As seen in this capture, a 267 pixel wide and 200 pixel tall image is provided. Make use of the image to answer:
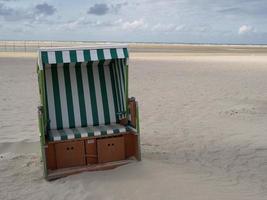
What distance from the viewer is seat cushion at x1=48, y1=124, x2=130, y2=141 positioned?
5.56m

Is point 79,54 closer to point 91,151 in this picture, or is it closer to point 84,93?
point 84,93

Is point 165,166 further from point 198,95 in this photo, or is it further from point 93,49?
point 198,95

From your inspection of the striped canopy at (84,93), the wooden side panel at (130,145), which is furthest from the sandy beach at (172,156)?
the striped canopy at (84,93)

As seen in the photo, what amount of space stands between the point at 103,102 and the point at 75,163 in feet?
3.79

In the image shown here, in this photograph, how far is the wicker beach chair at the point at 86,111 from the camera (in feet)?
17.9

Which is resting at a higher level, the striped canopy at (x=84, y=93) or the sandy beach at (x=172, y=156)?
the striped canopy at (x=84, y=93)

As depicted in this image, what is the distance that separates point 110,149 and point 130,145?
369 millimetres

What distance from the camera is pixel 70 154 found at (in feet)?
18.7

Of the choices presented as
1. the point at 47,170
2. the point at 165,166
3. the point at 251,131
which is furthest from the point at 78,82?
the point at 251,131

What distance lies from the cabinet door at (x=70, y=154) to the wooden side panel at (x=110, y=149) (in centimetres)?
27

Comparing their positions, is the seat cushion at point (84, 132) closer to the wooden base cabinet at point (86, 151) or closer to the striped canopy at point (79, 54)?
the wooden base cabinet at point (86, 151)

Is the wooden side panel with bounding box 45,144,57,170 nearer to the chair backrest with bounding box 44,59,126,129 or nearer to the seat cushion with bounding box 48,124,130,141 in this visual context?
the seat cushion with bounding box 48,124,130,141

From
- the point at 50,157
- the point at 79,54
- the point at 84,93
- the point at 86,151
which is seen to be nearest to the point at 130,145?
the point at 86,151

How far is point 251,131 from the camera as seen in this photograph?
8164 mm
